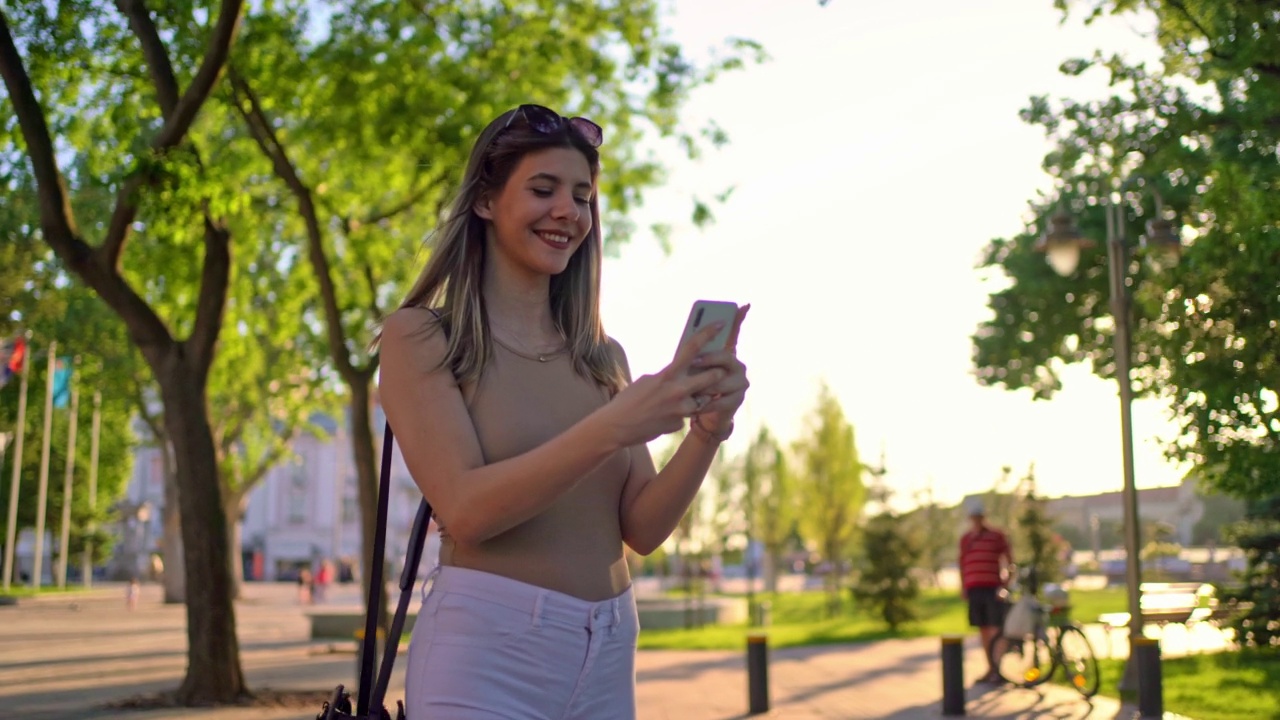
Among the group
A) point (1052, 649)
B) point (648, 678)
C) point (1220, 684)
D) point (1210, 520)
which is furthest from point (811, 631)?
point (1210, 520)

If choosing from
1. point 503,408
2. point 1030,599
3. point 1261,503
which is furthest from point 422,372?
point 1261,503

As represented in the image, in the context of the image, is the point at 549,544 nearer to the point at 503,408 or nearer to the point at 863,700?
the point at 503,408

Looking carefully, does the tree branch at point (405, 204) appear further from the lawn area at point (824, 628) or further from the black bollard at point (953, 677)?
the lawn area at point (824, 628)

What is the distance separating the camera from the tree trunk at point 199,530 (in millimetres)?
13375

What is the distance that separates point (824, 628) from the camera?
104ft

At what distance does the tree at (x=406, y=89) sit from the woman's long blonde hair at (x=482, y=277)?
13.2 m

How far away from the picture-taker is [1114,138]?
612 inches

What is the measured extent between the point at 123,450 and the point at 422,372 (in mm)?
66507

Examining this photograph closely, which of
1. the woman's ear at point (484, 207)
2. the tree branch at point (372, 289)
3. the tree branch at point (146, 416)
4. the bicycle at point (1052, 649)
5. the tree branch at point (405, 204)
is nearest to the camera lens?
the woman's ear at point (484, 207)

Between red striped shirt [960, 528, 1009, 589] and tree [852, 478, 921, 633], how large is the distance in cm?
1322

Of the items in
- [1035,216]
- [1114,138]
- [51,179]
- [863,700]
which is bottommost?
[863,700]

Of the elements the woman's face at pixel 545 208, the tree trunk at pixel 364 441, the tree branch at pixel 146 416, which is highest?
the tree branch at pixel 146 416

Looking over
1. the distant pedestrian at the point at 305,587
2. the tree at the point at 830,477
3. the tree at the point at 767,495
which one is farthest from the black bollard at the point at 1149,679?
the tree at the point at 767,495

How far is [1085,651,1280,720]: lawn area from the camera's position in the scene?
44.7 feet
